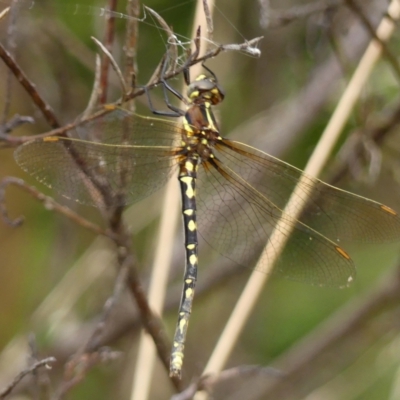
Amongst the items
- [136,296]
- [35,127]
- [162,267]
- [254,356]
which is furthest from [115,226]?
[254,356]

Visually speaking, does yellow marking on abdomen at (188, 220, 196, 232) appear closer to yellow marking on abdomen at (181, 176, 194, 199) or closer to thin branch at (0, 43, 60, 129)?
yellow marking on abdomen at (181, 176, 194, 199)

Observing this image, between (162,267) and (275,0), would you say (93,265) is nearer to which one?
(162,267)

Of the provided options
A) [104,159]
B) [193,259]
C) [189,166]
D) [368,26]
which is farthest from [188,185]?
[368,26]

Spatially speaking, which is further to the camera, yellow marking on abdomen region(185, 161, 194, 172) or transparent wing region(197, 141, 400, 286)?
yellow marking on abdomen region(185, 161, 194, 172)

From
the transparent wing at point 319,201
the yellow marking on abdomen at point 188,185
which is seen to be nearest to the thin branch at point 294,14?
the transparent wing at point 319,201

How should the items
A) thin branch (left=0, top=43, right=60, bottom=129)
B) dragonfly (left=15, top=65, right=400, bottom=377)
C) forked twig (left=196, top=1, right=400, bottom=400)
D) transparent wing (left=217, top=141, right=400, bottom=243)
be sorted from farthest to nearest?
forked twig (left=196, top=1, right=400, bottom=400)
transparent wing (left=217, top=141, right=400, bottom=243)
dragonfly (left=15, top=65, right=400, bottom=377)
thin branch (left=0, top=43, right=60, bottom=129)

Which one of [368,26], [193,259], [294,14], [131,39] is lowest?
[193,259]

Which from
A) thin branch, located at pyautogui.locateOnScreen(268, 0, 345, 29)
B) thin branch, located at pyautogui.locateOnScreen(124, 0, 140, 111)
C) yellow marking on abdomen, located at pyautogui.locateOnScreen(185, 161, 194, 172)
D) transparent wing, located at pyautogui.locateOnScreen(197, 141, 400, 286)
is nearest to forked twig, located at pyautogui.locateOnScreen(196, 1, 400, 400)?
transparent wing, located at pyautogui.locateOnScreen(197, 141, 400, 286)

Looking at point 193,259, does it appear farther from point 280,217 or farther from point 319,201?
point 319,201
